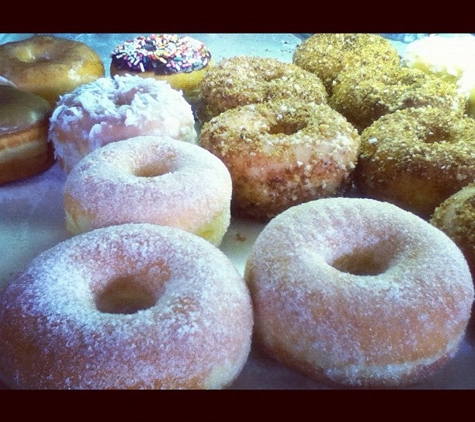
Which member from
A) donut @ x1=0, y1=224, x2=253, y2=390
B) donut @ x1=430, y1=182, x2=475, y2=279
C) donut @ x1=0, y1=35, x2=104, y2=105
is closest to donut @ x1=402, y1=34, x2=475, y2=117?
donut @ x1=430, y1=182, x2=475, y2=279

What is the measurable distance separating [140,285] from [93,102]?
1.00 meters

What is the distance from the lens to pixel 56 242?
1881 mm

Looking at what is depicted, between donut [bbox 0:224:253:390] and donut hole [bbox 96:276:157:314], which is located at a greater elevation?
donut [bbox 0:224:253:390]

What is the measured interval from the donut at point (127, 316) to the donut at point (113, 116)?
70 cm

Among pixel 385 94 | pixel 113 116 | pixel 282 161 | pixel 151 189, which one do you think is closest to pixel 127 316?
pixel 151 189

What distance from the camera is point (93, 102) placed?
82.5 inches

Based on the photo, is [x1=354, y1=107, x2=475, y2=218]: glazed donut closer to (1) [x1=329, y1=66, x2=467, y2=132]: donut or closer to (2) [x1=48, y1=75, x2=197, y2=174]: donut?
(1) [x1=329, y1=66, x2=467, y2=132]: donut

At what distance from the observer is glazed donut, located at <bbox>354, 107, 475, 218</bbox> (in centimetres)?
188

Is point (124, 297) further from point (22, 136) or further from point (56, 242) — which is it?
point (22, 136)

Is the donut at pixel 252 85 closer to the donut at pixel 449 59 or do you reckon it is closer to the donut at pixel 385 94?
the donut at pixel 385 94

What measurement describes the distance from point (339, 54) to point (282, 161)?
1187 mm

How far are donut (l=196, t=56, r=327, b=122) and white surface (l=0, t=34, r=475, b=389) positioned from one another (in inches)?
26.9

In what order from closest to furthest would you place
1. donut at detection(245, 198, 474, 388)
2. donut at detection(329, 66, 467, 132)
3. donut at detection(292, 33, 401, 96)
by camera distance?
1. donut at detection(245, 198, 474, 388)
2. donut at detection(329, 66, 467, 132)
3. donut at detection(292, 33, 401, 96)
